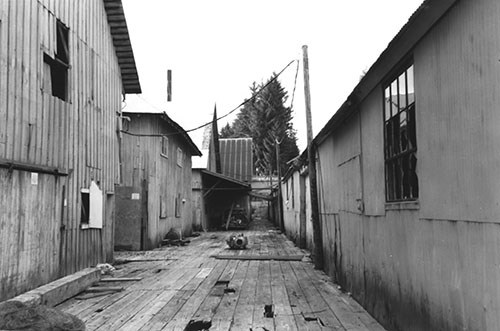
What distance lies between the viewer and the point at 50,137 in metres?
8.02

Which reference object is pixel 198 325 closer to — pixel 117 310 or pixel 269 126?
pixel 117 310

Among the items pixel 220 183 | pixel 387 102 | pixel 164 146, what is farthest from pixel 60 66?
pixel 220 183

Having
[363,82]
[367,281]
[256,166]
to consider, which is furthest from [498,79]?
[256,166]

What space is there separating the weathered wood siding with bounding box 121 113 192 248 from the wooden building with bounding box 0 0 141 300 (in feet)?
12.2

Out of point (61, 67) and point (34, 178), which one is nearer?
point (34, 178)

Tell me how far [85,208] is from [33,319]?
5.53m

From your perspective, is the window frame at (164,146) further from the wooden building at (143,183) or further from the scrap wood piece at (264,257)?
the scrap wood piece at (264,257)

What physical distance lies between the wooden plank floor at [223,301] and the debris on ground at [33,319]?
0.85 meters

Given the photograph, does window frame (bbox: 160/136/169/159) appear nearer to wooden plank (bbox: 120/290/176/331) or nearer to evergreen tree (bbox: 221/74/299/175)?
wooden plank (bbox: 120/290/176/331)

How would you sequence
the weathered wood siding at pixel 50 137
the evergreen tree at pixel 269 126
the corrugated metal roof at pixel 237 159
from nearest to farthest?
1. the weathered wood siding at pixel 50 137
2. the corrugated metal roof at pixel 237 159
3. the evergreen tree at pixel 269 126

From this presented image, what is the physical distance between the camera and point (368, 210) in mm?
6105

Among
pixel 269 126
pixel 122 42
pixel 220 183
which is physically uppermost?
pixel 269 126

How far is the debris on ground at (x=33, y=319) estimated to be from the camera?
440 centimetres

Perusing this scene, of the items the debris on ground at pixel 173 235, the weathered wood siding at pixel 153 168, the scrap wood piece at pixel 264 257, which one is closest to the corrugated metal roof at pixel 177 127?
the weathered wood siding at pixel 153 168
